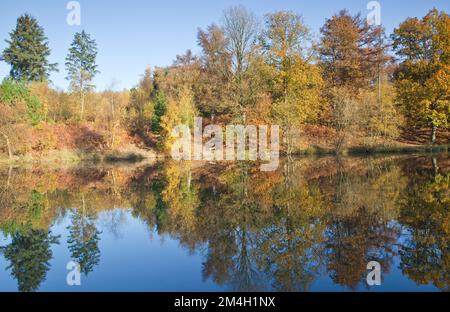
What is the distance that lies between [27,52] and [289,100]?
34134 mm

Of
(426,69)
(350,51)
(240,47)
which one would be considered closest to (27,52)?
(240,47)

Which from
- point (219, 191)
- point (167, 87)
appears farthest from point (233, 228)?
point (167, 87)

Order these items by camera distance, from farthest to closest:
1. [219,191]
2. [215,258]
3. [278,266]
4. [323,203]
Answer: [219,191]
[323,203]
[215,258]
[278,266]

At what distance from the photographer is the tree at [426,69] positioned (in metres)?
30.4

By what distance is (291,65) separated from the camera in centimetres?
3334

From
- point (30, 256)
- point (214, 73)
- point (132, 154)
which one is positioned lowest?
point (30, 256)

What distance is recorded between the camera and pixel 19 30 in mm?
46031

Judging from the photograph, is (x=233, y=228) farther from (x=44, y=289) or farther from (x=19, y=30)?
(x=19, y=30)

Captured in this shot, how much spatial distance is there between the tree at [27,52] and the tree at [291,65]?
3014 centimetres

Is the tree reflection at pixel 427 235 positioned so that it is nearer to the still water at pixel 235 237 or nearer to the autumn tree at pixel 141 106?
the still water at pixel 235 237

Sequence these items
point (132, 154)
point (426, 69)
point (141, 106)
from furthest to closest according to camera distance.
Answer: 1. point (141, 106)
2. point (132, 154)
3. point (426, 69)

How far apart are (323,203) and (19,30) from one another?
48.6 m

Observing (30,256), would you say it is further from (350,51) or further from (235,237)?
(350,51)

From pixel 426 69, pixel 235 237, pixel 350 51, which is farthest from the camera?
pixel 350 51
